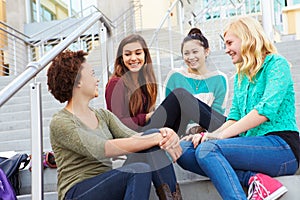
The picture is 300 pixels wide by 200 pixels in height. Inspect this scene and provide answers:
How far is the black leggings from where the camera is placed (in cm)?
269

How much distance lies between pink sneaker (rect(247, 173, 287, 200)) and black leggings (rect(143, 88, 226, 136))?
1.65 feet

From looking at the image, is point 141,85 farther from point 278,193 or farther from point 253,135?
point 278,193

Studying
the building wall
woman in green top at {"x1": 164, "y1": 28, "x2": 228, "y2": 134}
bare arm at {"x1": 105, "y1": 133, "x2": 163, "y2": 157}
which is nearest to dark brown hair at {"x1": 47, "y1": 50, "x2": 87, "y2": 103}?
bare arm at {"x1": 105, "y1": 133, "x2": 163, "y2": 157}

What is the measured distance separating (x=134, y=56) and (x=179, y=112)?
39 centimetres

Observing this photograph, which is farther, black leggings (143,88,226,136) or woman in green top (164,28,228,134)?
woman in green top (164,28,228,134)

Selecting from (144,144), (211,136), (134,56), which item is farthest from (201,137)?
(134,56)

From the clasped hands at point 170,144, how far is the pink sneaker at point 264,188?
1.03 ft

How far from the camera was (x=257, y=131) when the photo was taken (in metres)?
2.51

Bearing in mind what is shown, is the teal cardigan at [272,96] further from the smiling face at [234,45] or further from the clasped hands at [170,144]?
the clasped hands at [170,144]

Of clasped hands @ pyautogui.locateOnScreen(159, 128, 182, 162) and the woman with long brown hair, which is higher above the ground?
the woman with long brown hair

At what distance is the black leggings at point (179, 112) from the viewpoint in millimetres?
2691

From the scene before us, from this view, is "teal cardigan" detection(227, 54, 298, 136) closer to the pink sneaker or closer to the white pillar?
the pink sneaker

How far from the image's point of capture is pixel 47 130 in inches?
180

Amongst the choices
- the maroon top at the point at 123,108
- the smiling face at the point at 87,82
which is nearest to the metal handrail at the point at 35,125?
the smiling face at the point at 87,82
